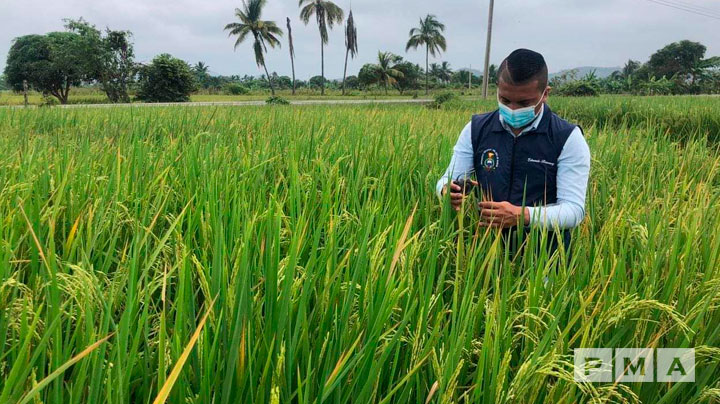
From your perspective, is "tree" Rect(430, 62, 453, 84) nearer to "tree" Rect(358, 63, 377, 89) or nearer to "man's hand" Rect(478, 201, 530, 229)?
"tree" Rect(358, 63, 377, 89)

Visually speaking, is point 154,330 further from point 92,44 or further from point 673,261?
point 92,44

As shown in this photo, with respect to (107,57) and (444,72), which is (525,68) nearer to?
(107,57)

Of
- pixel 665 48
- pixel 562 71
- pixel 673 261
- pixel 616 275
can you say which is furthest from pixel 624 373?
pixel 665 48

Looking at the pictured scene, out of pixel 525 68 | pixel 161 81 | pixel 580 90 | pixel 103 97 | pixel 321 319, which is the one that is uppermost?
pixel 161 81

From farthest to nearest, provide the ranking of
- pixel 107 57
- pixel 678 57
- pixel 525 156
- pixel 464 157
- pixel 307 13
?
1. pixel 678 57
2. pixel 307 13
3. pixel 107 57
4. pixel 464 157
5. pixel 525 156

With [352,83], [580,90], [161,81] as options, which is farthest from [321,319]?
[352,83]

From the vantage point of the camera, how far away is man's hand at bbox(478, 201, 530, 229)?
1.32 meters

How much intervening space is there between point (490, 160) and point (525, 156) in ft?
0.41

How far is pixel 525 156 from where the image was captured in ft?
5.19

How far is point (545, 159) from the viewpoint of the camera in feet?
5.11

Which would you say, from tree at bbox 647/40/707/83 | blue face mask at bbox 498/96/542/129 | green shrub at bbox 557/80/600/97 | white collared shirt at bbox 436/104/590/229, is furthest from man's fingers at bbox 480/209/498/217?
tree at bbox 647/40/707/83

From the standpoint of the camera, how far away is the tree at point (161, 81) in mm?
25391

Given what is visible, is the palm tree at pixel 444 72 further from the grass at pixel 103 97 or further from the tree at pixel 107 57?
the tree at pixel 107 57

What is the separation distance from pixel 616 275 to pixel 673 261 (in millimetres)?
153
